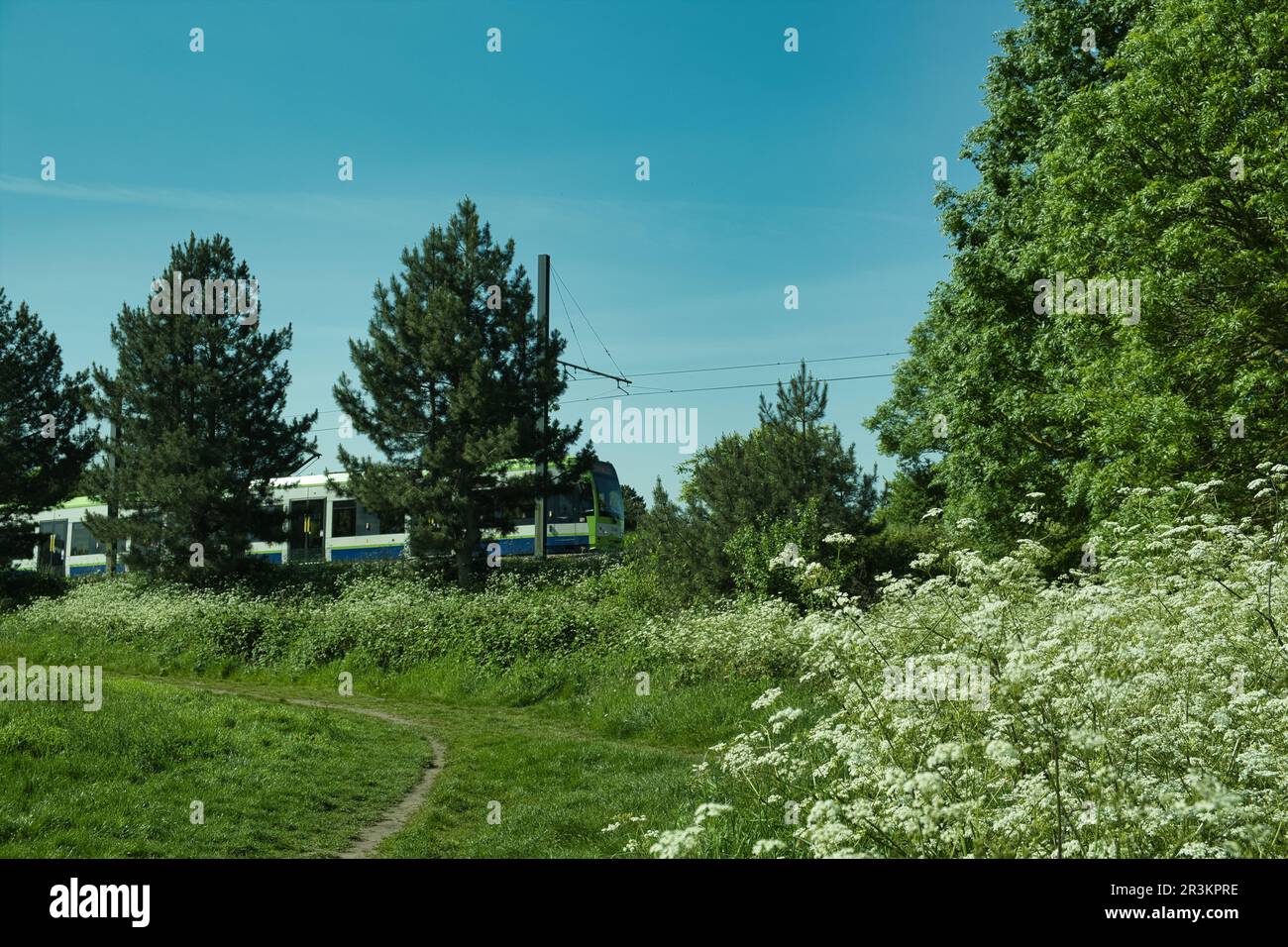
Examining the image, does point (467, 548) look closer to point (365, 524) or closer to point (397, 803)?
point (365, 524)

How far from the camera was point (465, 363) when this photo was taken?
28.3 meters

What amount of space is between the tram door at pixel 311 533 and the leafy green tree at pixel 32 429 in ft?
24.3

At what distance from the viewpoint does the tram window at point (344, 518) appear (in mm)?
35719

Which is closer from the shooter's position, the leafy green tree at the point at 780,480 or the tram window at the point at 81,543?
the leafy green tree at the point at 780,480

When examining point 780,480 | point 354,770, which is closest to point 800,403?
point 780,480

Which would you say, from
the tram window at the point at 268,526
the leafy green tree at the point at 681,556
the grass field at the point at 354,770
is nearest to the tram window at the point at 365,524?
the tram window at the point at 268,526

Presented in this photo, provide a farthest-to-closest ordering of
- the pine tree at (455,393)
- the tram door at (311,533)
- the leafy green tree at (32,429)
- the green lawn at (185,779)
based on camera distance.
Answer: the tram door at (311,533), the leafy green tree at (32,429), the pine tree at (455,393), the green lawn at (185,779)

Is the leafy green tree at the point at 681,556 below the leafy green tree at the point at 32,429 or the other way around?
below

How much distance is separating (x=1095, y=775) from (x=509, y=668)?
1364cm

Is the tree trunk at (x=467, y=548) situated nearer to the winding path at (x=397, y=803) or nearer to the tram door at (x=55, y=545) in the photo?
the winding path at (x=397, y=803)

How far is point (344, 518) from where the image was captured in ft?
118
